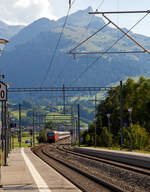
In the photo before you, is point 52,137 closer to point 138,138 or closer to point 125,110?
point 125,110

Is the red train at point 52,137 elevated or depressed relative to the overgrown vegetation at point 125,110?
depressed

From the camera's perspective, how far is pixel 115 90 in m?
97.3

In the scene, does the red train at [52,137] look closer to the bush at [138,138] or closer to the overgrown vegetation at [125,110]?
the overgrown vegetation at [125,110]

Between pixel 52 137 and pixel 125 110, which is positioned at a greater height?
pixel 125 110

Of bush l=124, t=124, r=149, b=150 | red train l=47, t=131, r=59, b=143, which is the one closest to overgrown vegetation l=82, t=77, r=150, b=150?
red train l=47, t=131, r=59, b=143

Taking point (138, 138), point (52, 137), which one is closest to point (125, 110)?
point (52, 137)

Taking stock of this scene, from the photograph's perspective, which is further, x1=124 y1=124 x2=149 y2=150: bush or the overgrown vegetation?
the overgrown vegetation

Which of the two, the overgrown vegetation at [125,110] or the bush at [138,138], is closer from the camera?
the bush at [138,138]

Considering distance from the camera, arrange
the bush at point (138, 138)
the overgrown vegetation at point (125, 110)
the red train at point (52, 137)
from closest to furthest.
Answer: the bush at point (138, 138) → the overgrown vegetation at point (125, 110) → the red train at point (52, 137)

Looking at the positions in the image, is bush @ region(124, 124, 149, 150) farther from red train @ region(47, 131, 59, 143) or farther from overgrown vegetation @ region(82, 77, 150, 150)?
red train @ region(47, 131, 59, 143)

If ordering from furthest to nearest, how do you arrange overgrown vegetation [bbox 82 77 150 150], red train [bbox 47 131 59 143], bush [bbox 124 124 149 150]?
red train [bbox 47 131 59 143] < overgrown vegetation [bbox 82 77 150 150] < bush [bbox 124 124 149 150]

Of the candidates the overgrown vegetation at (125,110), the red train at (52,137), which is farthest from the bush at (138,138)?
the red train at (52,137)

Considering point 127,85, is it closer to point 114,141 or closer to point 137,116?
point 137,116

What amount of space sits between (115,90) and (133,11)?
75.1 m
